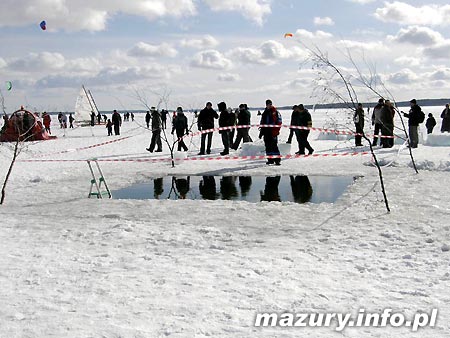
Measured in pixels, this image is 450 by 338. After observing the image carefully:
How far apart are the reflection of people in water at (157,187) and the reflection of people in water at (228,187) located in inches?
48.2

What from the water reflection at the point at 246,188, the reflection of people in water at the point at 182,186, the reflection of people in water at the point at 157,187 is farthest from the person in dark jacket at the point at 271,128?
the reflection of people in water at the point at 157,187

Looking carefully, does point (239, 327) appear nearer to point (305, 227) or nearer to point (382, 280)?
point (382, 280)

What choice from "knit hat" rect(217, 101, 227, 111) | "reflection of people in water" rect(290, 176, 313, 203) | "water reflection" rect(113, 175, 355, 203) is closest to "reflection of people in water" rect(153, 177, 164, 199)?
"water reflection" rect(113, 175, 355, 203)

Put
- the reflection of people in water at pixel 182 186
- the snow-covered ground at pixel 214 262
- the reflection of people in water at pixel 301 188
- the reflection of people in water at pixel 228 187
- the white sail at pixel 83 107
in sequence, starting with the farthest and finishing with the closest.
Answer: the white sail at pixel 83 107
the reflection of people in water at pixel 182 186
the reflection of people in water at pixel 228 187
the reflection of people in water at pixel 301 188
the snow-covered ground at pixel 214 262

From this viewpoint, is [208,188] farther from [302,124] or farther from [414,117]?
[414,117]

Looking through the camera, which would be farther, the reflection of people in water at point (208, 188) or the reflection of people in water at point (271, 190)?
the reflection of people in water at point (208, 188)

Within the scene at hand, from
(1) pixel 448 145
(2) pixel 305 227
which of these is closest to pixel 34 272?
(2) pixel 305 227

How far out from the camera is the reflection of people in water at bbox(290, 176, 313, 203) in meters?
8.27

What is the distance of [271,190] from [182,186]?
199 cm

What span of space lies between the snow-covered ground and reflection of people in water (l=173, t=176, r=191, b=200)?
1238 mm

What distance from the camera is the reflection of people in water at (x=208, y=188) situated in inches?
346

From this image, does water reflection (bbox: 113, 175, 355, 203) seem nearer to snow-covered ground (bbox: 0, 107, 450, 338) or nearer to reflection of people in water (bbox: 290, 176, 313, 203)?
reflection of people in water (bbox: 290, 176, 313, 203)

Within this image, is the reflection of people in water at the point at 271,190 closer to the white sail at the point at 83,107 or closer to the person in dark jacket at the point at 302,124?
the person in dark jacket at the point at 302,124

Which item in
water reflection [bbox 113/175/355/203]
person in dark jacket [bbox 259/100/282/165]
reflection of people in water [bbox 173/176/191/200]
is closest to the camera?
water reflection [bbox 113/175/355/203]
